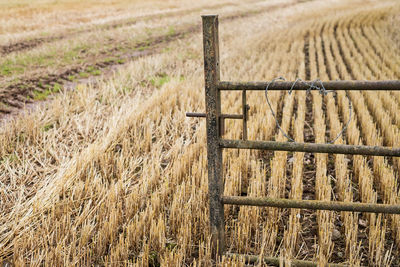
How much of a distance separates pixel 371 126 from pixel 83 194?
131 inches

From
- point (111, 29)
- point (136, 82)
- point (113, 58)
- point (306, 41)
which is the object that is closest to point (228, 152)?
point (136, 82)

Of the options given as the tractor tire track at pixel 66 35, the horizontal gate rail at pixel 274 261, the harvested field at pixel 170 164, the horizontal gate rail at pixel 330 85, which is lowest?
the horizontal gate rail at pixel 274 261

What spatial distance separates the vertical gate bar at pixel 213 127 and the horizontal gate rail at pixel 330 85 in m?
0.08

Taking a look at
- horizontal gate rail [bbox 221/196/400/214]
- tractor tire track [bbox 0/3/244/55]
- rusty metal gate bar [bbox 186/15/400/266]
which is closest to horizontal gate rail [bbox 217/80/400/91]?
rusty metal gate bar [bbox 186/15/400/266]

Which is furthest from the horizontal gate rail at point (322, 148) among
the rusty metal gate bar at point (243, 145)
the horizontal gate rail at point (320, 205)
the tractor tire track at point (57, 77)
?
the tractor tire track at point (57, 77)

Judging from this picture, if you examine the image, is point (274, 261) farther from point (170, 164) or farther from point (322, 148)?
point (170, 164)

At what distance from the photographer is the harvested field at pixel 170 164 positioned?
8.86 feet

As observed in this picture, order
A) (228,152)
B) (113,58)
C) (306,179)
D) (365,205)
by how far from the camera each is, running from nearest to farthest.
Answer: (365,205) → (306,179) → (228,152) → (113,58)

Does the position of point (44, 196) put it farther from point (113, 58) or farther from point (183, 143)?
point (113, 58)

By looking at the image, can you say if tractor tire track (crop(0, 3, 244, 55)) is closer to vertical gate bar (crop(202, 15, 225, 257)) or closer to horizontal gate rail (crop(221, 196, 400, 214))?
vertical gate bar (crop(202, 15, 225, 257))

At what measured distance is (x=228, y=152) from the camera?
416cm

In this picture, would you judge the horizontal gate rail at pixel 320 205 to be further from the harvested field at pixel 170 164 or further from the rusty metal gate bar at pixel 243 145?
the harvested field at pixel 170 164

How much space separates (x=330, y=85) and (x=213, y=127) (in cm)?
73

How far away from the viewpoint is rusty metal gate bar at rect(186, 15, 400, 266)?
7.28 feet
